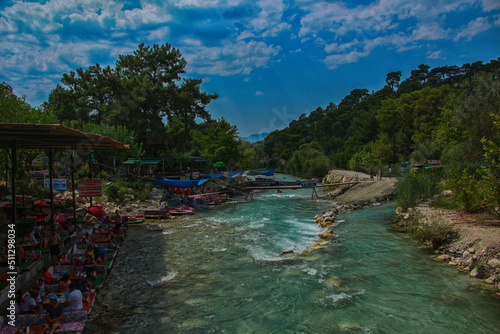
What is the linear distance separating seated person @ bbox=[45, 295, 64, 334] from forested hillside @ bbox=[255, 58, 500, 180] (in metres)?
19.3

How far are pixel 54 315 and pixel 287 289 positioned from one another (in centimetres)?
612

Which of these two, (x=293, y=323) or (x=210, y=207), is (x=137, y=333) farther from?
(x=210, y=207)

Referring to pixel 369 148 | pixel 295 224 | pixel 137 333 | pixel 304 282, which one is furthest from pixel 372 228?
pixel 369 148

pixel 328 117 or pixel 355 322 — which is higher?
pixel 328 117

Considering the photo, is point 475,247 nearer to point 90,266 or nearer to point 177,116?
point 90,266

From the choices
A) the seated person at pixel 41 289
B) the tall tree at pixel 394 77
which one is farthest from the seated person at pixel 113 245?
the tall tree at pixel 394 77

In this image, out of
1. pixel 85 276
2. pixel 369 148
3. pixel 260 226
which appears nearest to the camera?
pixel 85 276

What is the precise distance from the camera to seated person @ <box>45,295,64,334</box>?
6.27 meters

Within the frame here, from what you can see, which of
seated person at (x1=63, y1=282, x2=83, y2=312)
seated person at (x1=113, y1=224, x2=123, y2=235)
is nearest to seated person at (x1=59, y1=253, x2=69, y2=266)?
seated person at (x1=63, y1=282, x2=83, y2=312)

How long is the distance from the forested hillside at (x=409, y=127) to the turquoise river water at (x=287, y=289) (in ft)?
32.6

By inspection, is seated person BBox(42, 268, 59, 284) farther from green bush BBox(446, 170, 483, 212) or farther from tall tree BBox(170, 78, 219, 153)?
tall tree BBox(170, 78, 219, 153)

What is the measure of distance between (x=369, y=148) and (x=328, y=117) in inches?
1586

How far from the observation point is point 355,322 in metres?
7.20

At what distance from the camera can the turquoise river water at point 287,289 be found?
7.20m
